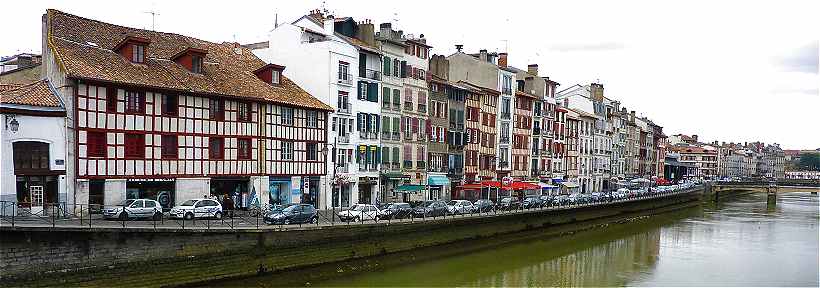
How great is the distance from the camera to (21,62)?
4372cm

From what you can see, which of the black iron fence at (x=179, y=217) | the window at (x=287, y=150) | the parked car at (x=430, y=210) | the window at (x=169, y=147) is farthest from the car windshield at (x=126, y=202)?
the parked car at (x=430, y=210)

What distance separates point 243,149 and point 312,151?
5.86 m

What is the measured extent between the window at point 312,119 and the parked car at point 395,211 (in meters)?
7.43

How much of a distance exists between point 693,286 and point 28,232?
Answer: 28.9 m

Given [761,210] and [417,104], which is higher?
[417,104]

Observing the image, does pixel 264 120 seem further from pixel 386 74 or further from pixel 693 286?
pixel 693 286

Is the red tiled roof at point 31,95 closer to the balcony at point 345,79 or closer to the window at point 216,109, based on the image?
the window at point 216,109

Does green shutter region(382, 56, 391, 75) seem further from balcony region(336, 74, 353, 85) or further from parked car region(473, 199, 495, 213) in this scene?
parked car region(473, 199, 495, 213)

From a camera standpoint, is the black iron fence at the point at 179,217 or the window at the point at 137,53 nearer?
the black iron fence at the point at 179,217

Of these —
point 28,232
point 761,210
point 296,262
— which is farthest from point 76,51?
point 761,210

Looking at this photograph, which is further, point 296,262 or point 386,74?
point 386,74

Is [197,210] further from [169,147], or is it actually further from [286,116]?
[286,116]

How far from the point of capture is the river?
34.7 metres

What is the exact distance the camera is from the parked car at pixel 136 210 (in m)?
30.8
